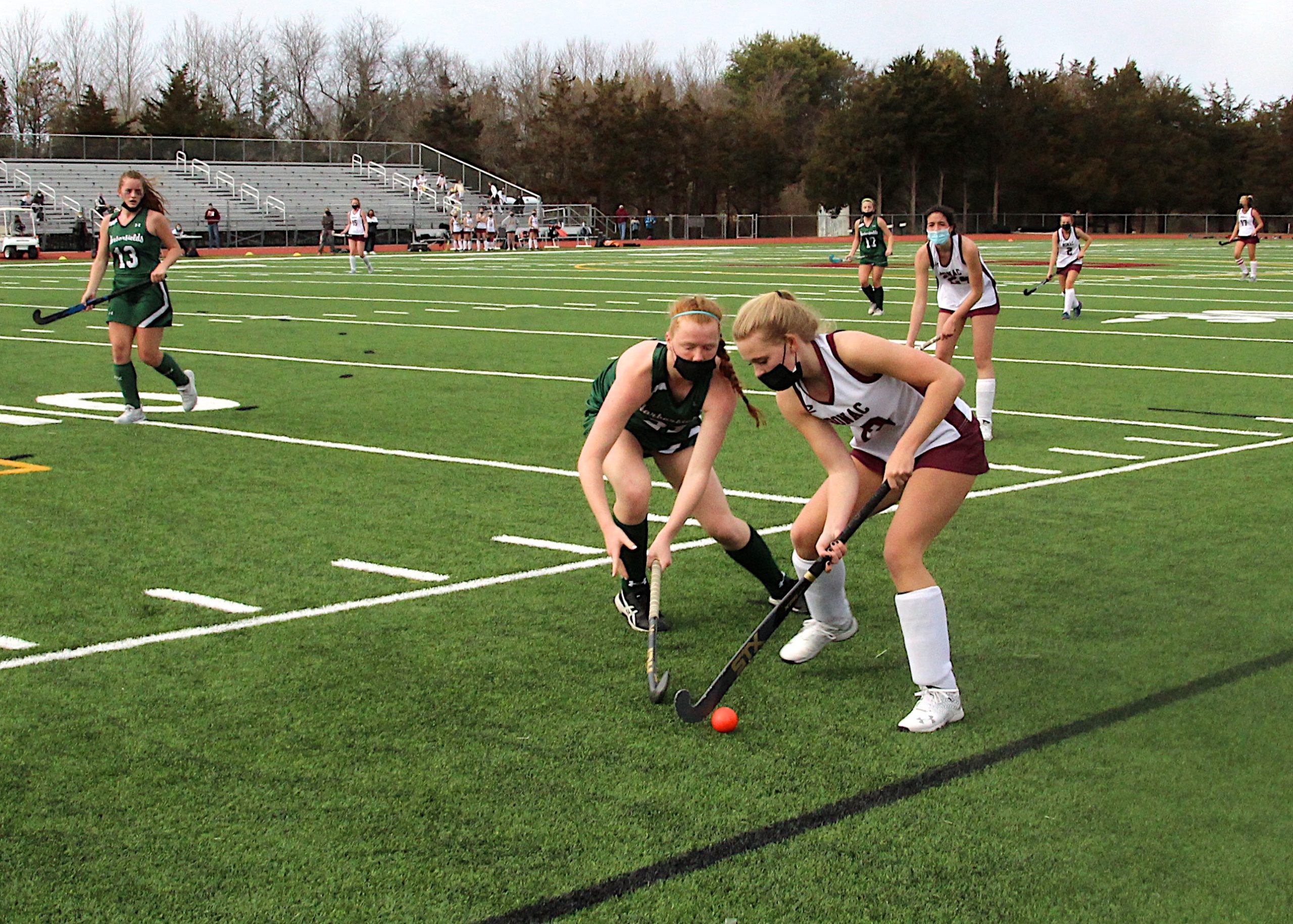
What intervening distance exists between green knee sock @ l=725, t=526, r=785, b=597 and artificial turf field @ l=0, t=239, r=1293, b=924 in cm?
13

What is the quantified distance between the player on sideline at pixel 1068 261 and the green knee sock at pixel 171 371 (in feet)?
42.6

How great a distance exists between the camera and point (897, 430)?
5.21 metres

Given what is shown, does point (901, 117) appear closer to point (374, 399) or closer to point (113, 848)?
point (374, 399)

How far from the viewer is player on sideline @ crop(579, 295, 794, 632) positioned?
5.27 metres

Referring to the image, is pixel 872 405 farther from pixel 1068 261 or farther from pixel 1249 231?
pixel 1249 231

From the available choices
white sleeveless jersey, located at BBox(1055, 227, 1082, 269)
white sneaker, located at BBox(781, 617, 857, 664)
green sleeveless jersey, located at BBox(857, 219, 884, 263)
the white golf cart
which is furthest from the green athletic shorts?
the white golf cart

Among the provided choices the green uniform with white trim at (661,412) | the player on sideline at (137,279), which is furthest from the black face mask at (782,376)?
the player on sideline at (137,279)

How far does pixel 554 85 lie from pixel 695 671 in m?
75.9

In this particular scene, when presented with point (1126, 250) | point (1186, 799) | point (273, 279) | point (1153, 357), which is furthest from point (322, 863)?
point (1126, 250)

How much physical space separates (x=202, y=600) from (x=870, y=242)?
1760 centimetres

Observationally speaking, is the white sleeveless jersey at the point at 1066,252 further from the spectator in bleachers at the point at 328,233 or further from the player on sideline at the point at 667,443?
the spectator in bleachers at the point at 328,233

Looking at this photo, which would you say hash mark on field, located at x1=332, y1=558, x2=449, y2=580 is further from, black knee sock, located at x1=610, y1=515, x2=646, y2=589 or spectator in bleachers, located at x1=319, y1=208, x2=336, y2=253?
spectator in bleachers, located at x1=319, y1=208, x2=336, y2=253

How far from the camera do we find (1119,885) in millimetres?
3754

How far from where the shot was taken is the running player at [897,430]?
481 cm
